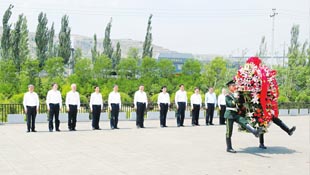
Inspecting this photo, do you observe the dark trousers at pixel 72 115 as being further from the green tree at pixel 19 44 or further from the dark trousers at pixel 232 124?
the green tree at pixel 19 44

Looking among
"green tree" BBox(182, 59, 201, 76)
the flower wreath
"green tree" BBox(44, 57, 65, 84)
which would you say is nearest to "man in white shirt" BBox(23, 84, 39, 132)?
the flower wreath

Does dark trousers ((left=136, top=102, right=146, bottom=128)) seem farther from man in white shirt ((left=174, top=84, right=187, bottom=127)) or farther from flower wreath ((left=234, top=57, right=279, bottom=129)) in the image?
flower wreath ((left=234, top=57, right=279, bottom=129))

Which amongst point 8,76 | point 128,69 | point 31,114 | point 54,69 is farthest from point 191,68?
point 31,114

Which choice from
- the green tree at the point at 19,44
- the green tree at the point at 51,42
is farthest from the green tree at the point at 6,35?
the green tree at the point at 51,42

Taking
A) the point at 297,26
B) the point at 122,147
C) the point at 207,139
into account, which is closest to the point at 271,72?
the point at 207,139

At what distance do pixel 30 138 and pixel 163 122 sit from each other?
5.60 m

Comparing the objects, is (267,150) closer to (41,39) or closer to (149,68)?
(149,68)

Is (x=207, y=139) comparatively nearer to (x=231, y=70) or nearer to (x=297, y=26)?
(x=231, y=70)

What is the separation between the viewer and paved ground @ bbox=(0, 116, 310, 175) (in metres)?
7.96

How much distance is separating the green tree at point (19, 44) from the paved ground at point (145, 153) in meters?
26.8

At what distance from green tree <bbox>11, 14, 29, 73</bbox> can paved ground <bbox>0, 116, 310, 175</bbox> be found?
87.9 ft

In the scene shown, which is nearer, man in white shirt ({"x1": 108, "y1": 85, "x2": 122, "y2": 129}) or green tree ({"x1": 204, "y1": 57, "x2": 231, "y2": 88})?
man in white shirt ({"x1": 108, "y1": 85, "x2": 122, "y2": 129})

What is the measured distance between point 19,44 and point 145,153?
35.7m

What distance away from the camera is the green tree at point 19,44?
40.3m
